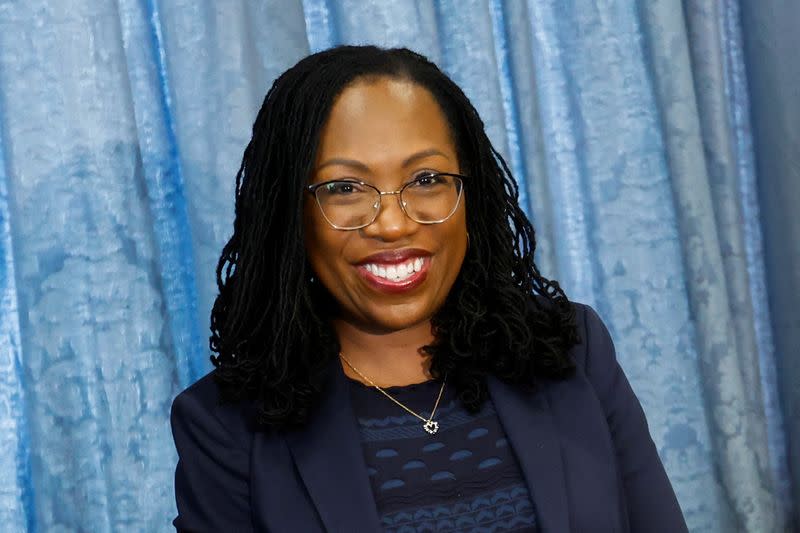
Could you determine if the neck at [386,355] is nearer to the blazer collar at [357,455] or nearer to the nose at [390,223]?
the blazer collar at [357,455]

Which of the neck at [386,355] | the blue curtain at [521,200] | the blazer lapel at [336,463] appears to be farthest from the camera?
the blue curtain at [521,200]

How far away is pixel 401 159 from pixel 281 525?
1.49ft

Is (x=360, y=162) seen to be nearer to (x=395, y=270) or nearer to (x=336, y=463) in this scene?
(x=395, y=270)

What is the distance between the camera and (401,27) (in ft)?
5.88

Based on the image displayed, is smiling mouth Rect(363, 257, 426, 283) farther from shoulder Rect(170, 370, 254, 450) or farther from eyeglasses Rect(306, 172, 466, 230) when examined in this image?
shoulder Rect(170, 370, 254, 450)

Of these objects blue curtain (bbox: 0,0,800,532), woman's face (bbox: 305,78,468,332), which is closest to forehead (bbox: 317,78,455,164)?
woman's face (bbox: 305,78,468,332)

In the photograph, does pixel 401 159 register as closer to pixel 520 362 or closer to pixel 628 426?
pixel 520 362

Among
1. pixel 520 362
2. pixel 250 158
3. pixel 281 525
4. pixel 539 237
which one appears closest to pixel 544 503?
pixel 520 362

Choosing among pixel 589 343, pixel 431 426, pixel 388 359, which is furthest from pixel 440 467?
pixel 589 343

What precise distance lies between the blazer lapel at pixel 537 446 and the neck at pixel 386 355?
0.33ft

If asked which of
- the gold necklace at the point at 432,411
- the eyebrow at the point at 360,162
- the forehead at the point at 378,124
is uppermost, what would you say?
the forehead at the point at 378,124

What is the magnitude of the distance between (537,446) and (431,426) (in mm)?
132

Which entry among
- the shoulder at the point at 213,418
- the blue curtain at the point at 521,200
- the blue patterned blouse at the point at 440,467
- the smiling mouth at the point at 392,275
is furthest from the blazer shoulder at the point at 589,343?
the blue curtain at the point at 521,200

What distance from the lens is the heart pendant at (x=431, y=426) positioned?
A: 127cm
